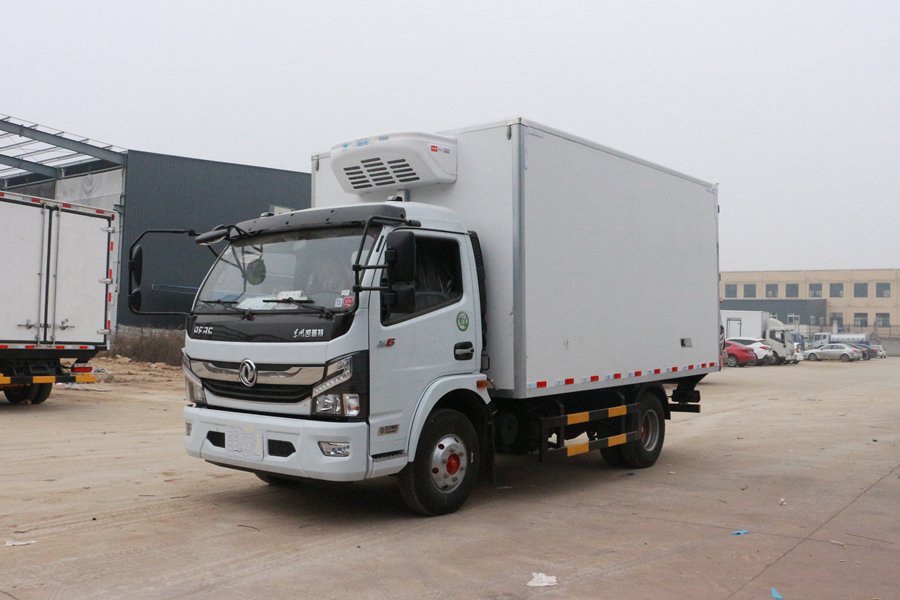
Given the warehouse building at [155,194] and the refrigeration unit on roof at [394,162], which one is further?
the warehouse building at [155,194]

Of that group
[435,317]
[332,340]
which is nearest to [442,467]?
[435,317]

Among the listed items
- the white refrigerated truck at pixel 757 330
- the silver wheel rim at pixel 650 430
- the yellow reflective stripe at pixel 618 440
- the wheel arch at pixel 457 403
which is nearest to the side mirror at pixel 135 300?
the wheel arch at pixel 457 403

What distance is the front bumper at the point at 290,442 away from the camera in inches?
247

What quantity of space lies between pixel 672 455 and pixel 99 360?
825 inches

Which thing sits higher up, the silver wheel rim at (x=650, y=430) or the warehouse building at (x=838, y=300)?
the warehouse building at (x=838, y=300)

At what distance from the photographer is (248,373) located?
262 inches

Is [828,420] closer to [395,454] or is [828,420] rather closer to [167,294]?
[395,454]

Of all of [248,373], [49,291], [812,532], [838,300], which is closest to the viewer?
[248,373]

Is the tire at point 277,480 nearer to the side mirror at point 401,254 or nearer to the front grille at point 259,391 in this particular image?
the front grille at point 259,391

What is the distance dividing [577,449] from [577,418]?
311 mm

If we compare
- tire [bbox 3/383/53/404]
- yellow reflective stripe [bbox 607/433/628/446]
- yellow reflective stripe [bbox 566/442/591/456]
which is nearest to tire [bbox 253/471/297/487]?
yellow reflective stripe [bbox 566/442/591/456]

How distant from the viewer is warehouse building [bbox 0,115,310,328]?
32.2 metres

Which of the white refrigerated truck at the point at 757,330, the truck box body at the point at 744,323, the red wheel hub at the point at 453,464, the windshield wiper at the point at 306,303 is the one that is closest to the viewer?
the windshield wiper at the point at 306,303

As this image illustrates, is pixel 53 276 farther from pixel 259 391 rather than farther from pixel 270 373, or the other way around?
pixel 270 373
